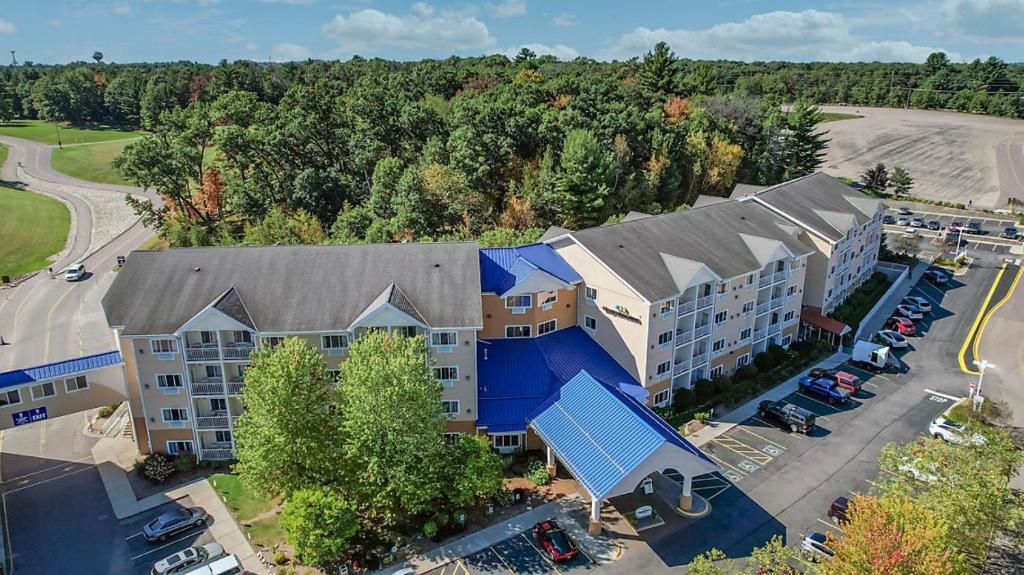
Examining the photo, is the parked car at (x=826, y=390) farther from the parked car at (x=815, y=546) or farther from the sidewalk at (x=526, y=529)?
the sidewalk at (x=526, y=529)

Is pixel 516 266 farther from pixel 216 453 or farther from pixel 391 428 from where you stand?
pixel 216 453

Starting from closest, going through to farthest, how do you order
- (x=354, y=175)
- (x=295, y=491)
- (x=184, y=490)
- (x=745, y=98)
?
(x=295, y=491) < (x=184, y=490) < (x=354, y=175) < (x=745, y=98)

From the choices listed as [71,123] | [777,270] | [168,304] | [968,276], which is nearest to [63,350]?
[168,304]

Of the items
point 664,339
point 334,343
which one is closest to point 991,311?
point 664,339

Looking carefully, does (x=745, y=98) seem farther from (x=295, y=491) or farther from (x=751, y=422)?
(x=295, y=491)

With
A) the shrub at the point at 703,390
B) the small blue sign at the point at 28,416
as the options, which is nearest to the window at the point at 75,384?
the small blue sign at the point at 28,416

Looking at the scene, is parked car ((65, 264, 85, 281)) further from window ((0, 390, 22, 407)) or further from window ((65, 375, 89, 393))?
window ((65, 375, 89, 393))

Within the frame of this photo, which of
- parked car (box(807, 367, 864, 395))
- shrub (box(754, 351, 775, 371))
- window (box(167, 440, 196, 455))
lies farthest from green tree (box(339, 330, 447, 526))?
parked car (box(807, 367, 864, 395))
